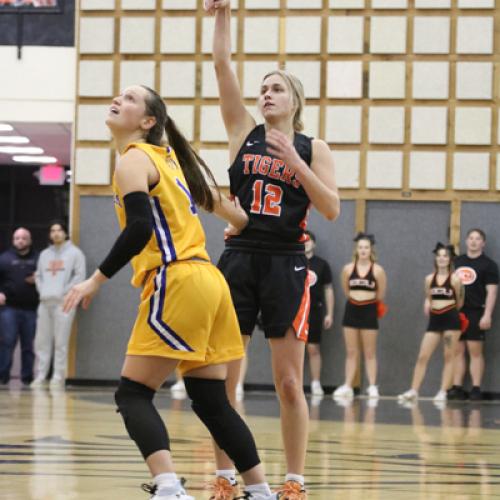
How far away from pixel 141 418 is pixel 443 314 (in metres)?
10.0

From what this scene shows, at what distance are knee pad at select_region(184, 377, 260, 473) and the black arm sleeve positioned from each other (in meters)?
0.57

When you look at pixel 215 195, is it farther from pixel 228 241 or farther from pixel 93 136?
pixel 93 136

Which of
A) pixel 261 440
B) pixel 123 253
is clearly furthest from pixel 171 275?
pixel 261 440

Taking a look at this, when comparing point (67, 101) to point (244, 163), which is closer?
point (244, 163)

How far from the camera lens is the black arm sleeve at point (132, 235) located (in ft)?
13.9

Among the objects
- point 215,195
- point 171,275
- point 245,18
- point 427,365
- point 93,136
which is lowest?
point 427,365

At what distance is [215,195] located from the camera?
4789 mm

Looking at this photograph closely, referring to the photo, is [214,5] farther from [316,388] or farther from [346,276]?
[316,388]

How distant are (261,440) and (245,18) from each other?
8.54 meters

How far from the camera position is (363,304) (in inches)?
559

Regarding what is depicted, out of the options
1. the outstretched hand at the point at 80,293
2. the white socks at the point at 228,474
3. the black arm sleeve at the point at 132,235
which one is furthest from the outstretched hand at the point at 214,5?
the white socks at the point at 228,474

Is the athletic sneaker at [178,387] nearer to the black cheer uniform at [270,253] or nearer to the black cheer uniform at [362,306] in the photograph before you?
the black cheer uniform at [362,306]

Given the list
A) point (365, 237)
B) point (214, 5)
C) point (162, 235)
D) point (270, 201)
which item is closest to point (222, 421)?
point (162, 235)

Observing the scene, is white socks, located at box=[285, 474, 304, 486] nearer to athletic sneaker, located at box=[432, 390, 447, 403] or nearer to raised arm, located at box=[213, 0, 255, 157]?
raised arm, located at box=[213, 0, 255, 157]
